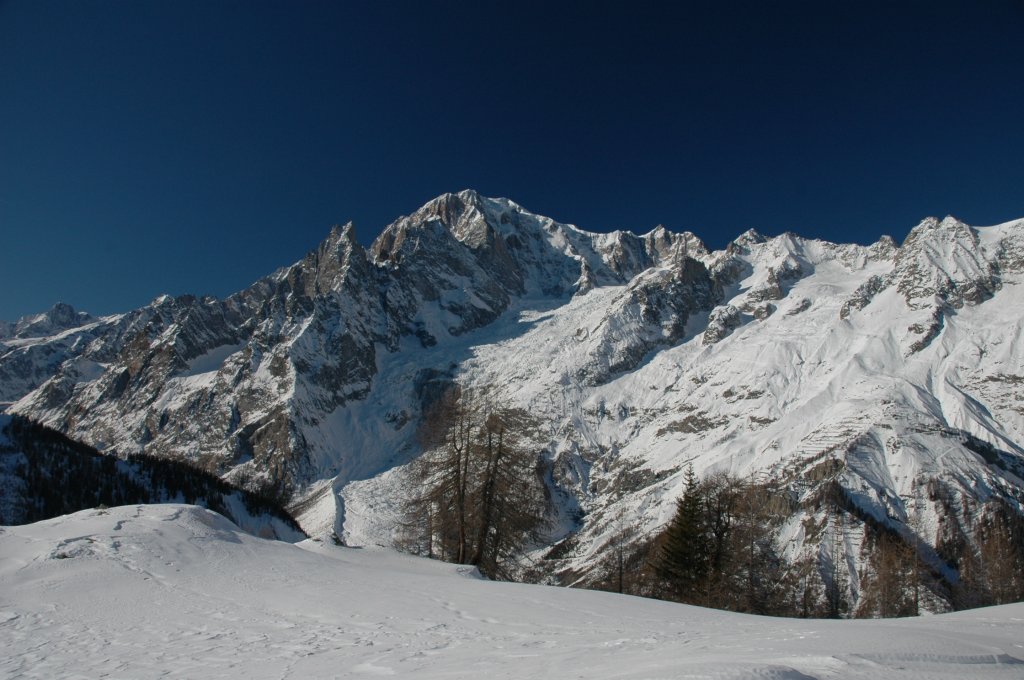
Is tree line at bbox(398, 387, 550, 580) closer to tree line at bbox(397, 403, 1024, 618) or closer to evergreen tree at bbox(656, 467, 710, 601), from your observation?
tree line at bbox(397, 403, 1024, 618)

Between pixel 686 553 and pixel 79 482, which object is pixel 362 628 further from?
pixel 79 482

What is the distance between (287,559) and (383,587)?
361 cm

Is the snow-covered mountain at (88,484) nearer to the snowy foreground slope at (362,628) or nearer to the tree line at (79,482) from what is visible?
the tree line at (79,482)

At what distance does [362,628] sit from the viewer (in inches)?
347

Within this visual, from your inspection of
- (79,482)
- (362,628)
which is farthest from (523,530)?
(79,482)

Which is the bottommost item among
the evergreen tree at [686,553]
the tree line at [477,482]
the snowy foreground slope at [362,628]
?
the evergreen tree at [686,553]

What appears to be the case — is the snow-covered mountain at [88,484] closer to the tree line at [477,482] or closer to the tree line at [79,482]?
the tree line at [79,482]

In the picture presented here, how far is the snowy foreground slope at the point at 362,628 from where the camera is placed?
232 inches

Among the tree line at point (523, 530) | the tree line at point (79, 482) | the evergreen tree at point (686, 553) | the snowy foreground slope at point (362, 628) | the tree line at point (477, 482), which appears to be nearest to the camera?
the snowy foreground slope at point (362, 628)

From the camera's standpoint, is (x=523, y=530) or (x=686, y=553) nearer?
(x=523, y=530)

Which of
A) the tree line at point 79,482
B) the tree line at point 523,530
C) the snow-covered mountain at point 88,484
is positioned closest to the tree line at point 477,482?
the tree line at point 523,530

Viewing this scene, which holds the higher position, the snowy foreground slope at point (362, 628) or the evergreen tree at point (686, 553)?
the snowy foreground slope at point (362, 628)

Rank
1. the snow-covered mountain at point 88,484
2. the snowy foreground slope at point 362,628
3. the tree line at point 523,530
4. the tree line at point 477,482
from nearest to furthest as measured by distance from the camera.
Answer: the snowy foreground slope at point 362,628 → the tree line at point 477,482 → the tree line at point 523,530 → the snow-covered mountain at point 88,484

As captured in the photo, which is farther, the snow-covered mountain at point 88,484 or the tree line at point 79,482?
the snow-covered mountain at point 88,484
